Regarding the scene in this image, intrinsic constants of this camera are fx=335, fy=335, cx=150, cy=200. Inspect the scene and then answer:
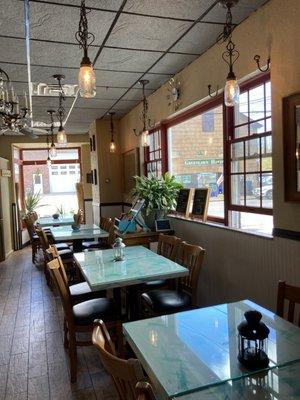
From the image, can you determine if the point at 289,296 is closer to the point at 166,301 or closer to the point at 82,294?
the point at 166,301

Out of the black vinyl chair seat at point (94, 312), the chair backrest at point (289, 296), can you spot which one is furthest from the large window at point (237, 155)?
the black vinyl chair seat at point (94, 312)

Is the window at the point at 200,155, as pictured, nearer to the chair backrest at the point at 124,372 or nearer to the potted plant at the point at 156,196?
the potted plant at the point at 156,196

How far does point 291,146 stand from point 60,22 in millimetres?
2028

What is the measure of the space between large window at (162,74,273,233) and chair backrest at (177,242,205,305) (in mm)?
605

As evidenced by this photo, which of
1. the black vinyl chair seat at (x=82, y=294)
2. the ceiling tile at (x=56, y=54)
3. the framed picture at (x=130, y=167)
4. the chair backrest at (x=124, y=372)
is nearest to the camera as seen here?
the chair backrest at (x=124, y=372)

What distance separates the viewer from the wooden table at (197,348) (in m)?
1.15

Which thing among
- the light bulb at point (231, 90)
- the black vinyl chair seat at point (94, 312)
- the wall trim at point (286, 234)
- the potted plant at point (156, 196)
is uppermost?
the light bulb at point (231, 90)

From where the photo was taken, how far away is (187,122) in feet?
14.0

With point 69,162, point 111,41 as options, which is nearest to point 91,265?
point 111,41

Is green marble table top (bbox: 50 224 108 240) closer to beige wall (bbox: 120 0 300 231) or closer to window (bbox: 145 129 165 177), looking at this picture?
window (bbox: 145 129 165 177)

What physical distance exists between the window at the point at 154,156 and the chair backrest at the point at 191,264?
2058 mm

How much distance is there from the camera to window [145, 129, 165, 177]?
5039mm

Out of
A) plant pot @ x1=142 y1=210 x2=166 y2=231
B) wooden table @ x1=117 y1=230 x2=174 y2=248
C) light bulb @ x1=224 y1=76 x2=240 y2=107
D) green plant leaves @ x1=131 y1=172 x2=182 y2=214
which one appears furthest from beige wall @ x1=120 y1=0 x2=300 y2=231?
wooden table @ x1=117 y1=230 x2=174 y2=248

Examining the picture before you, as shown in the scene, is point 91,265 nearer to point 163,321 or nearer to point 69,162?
point 163,321
